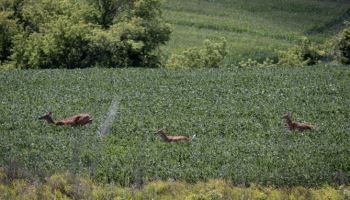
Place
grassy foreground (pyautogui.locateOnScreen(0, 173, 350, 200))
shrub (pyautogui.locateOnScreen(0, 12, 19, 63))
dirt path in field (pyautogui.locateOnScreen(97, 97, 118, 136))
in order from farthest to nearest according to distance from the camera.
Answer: shrub (pyautogui.locateOnScreen(0, 12, 19, 63)) < dirt path in field (pyautogui.locateOnScreen(97, 97, 118, 136)) < grassy foreground (pyautogui.locateOnScreen(0, 173, 350, 200))

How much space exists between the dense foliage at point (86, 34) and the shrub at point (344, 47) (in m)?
11.5

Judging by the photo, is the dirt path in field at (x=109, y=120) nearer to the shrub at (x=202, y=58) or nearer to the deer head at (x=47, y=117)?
the deer head at (x=47, y=117)

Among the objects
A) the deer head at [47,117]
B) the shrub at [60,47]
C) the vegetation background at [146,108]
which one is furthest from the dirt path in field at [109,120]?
the shrub at [60,47]

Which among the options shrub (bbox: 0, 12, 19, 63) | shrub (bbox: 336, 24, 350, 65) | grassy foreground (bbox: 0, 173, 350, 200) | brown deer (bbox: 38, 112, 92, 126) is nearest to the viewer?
grassy foreground (bbox: 0, 173, 350, 200)

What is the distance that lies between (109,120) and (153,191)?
7784 millimetres

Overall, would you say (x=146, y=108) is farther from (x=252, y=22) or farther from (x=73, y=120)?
(x=252, y=22)

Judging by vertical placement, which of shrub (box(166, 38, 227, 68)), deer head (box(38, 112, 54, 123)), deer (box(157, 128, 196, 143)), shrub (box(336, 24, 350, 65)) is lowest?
shrub (box(166, 38, 227, 68))

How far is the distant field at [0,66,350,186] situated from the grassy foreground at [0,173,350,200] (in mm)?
684

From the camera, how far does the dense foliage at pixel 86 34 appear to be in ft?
138

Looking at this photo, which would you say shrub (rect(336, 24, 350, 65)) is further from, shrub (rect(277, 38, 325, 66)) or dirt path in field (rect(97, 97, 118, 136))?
dirt path in field (rect(97, 97, 118, 136))

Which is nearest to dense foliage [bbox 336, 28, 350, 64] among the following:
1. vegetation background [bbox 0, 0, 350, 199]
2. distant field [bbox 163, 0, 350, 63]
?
vegetation background [bbox 0, 0, 350, 199]

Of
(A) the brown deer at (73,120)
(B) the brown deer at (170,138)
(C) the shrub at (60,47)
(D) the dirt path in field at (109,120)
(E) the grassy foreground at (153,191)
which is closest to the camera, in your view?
(E) the grassy foreground at (153,191)

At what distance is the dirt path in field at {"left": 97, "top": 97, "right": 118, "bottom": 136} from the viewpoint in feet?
85.8

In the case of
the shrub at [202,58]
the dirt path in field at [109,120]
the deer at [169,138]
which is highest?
the deer at [169,138]
